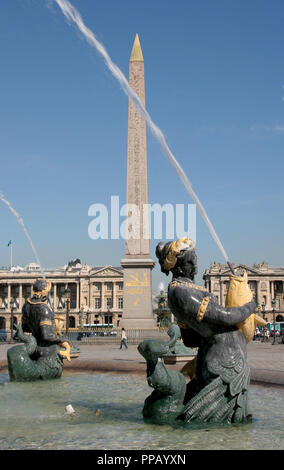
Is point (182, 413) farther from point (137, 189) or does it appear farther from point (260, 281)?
point (260, 281)

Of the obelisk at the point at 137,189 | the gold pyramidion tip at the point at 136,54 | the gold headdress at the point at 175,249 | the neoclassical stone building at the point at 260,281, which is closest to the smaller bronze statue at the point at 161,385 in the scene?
the gold headdress at the point at 175,249

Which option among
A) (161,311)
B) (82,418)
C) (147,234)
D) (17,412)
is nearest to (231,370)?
(82,418)

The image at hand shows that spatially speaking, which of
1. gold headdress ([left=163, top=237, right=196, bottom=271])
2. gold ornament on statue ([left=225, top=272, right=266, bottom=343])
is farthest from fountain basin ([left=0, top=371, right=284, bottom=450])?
gold headdress ([left=163, top=237, right=196, bottom=271])

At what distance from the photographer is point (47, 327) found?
8531 mm

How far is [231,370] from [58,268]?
404 ft

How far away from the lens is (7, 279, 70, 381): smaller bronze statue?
27.0 ft

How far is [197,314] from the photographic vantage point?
4.54 meters

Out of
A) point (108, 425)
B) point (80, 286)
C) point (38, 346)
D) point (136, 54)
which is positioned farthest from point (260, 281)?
point (108, 425)

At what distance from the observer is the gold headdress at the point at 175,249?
486 cm

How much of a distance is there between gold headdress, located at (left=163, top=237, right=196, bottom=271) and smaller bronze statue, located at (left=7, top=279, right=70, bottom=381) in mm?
4030

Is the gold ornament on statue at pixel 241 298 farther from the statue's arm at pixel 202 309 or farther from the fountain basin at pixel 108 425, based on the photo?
the fountain basin at pixel 108 425

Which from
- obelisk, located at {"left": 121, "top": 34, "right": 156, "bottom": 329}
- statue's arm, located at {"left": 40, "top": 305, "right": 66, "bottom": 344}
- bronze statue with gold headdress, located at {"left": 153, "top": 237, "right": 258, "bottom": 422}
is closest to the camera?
bronze statue with gold headdress, located at {"left": 153, "top": 237, "right": 258, "bottom": 422}

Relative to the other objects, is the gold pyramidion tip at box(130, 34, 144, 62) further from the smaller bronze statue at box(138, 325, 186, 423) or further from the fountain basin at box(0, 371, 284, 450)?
the smaller bronze statue at box(138, 325, 186, 423)
